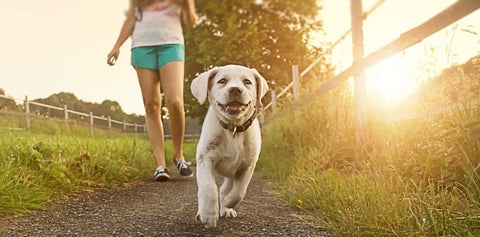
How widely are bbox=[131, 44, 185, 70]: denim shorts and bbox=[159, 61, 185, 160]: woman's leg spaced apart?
0.19ft

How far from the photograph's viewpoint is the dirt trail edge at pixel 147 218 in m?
2.11

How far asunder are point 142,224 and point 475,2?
2.07 meters

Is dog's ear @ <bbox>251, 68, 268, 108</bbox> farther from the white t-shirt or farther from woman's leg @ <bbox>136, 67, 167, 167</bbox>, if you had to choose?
woman's leg @ <bbox>136, 67, 167, 167</bbox>

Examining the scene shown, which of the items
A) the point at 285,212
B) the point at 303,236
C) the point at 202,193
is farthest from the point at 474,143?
the point at 202,193

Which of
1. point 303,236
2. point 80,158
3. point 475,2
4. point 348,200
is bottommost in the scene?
point 303,236

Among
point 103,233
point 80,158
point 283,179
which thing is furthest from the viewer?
point 283,179

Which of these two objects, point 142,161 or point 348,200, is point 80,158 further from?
point 348,200

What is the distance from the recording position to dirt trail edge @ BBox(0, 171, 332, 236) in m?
2.11

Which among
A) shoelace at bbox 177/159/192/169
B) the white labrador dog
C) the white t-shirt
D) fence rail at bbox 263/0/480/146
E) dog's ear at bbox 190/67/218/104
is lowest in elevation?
shoelace at bbox 177/159/192/169

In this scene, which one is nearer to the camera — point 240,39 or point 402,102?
point 402,102

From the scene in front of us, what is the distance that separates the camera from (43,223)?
88.5 inches

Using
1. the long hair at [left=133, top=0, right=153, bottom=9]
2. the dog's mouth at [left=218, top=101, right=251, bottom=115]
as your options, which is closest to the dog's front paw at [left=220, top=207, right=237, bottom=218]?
the dog's mouth at [left=218, top=101, right=251, bottom=115]

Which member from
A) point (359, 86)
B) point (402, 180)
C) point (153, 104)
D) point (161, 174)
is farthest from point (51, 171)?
point (359, 86)

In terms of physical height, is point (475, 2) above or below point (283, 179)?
above
